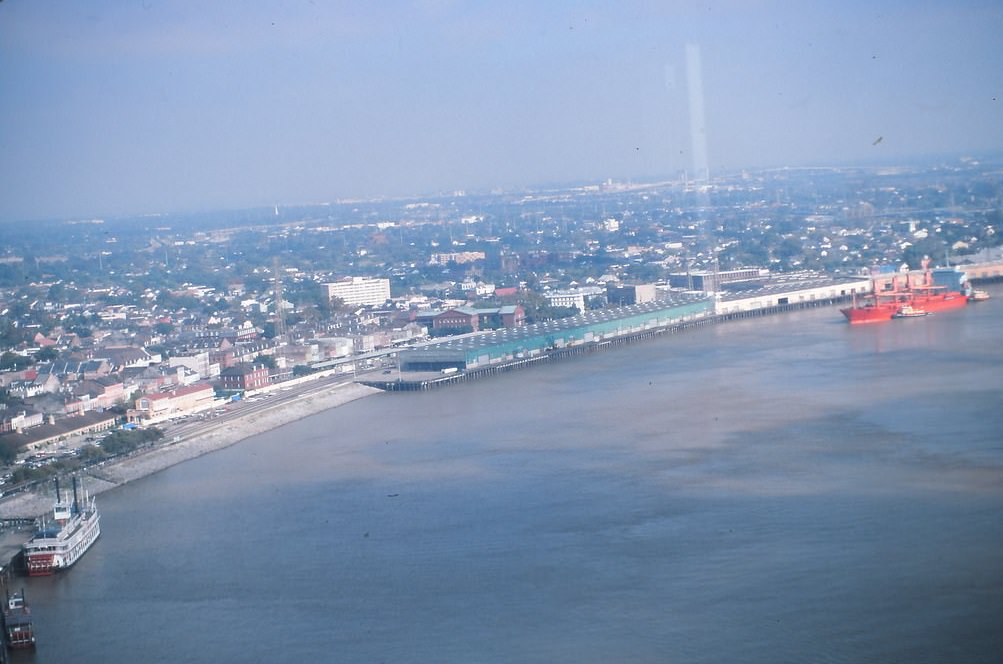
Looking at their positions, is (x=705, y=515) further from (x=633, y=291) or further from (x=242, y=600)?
Answer: (x=633, y=291)

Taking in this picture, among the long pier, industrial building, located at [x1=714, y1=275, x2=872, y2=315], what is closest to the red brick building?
the long pier

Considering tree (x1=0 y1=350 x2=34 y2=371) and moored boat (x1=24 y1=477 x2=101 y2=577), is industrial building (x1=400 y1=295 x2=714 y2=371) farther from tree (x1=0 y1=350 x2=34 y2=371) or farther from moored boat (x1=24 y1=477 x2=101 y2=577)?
moored boat (x1=24 y1=477 x2=101 y2=577)

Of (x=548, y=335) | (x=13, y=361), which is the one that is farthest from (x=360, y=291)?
(x=13, y=361)

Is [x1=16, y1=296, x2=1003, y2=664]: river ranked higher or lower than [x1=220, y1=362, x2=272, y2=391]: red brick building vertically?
lower

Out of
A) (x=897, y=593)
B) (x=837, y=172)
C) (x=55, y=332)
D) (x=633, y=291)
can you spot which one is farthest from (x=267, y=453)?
(x=837, y=172)

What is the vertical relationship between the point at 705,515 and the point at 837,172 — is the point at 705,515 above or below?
below

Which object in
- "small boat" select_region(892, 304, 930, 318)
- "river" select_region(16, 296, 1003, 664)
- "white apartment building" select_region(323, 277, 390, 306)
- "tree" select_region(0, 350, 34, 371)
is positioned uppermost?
"tree" select_region(0, 350, 34, 371)
